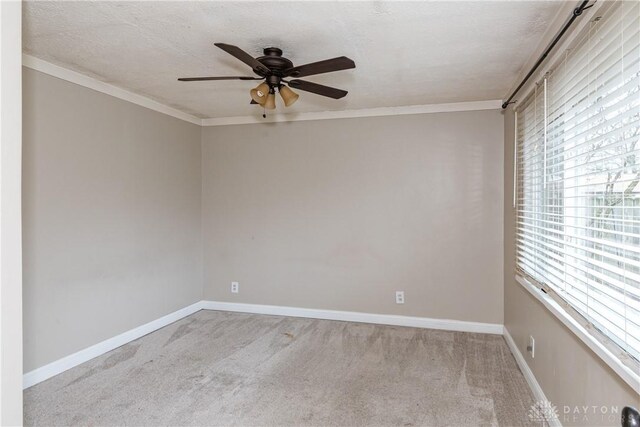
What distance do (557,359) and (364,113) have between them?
2.85 metres

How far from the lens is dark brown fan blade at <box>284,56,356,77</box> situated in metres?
2.03

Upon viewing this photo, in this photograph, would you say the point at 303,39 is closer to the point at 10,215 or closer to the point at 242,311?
the point at 10,215

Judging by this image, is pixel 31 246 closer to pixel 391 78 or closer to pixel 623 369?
pixel 391 78

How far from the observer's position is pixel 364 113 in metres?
Result: 4.05

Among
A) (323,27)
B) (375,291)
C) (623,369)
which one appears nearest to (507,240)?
(375,291)

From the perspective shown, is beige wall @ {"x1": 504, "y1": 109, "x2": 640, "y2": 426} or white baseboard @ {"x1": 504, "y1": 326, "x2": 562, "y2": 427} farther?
white baseboard @ {"x1": 504, "y1": 326, "x2": 562, "y2": 427}

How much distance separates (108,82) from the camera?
319 centimetres

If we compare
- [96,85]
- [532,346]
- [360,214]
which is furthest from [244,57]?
[532,346]

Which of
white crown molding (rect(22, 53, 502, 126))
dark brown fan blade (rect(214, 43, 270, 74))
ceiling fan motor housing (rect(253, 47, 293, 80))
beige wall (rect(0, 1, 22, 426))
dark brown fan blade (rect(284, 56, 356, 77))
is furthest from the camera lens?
white crown molding (rect(22, 53, 502, 126))

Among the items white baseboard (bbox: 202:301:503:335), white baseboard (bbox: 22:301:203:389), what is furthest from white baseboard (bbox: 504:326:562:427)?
white baseboard (bbox: 22:301:203:389)

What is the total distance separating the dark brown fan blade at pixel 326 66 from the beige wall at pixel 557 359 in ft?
5.90

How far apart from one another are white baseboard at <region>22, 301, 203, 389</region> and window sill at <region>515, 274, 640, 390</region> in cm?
284

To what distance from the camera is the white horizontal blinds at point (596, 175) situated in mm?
1360

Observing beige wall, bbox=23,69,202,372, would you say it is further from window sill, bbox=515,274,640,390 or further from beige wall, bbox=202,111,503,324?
window sill, bbox=515,274,640,390
